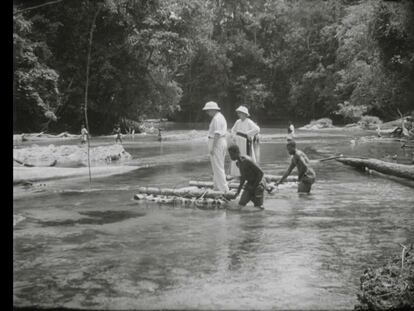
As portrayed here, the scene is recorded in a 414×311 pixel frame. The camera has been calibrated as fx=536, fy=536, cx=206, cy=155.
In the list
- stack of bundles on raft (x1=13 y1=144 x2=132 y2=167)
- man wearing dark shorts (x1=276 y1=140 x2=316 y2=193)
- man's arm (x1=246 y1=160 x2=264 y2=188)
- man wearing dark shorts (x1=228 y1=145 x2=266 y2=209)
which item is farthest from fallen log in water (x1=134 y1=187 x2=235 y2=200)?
stack of bundles on raft (x1=13 y1=144 x2=132 y2=167)

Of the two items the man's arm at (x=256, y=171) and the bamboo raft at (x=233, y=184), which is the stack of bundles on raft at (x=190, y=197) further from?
the bamboo raft at (x=233, y=184)

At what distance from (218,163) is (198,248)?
3.44 m

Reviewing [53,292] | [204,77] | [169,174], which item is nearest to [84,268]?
[53,292]

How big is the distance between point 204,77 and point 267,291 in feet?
16.0

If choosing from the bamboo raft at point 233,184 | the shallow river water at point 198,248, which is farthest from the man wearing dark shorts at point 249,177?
the bamboo raft at point 233,184

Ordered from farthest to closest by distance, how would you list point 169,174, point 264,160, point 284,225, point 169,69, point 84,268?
1. point 264,160
2. point 169,174
3. point 169,69
4. point 284,225
5. point 84,268

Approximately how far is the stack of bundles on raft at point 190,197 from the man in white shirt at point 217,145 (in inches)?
15.3

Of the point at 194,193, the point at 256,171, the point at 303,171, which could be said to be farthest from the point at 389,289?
the point at 303,171

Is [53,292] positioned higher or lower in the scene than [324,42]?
lower

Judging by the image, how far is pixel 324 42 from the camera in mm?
30312

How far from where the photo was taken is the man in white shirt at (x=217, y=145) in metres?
8.97

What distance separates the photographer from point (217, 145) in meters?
9.30

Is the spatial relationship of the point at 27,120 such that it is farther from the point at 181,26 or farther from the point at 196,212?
the point at 181,26

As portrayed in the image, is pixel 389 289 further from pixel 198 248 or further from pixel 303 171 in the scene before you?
pixel 303 171
